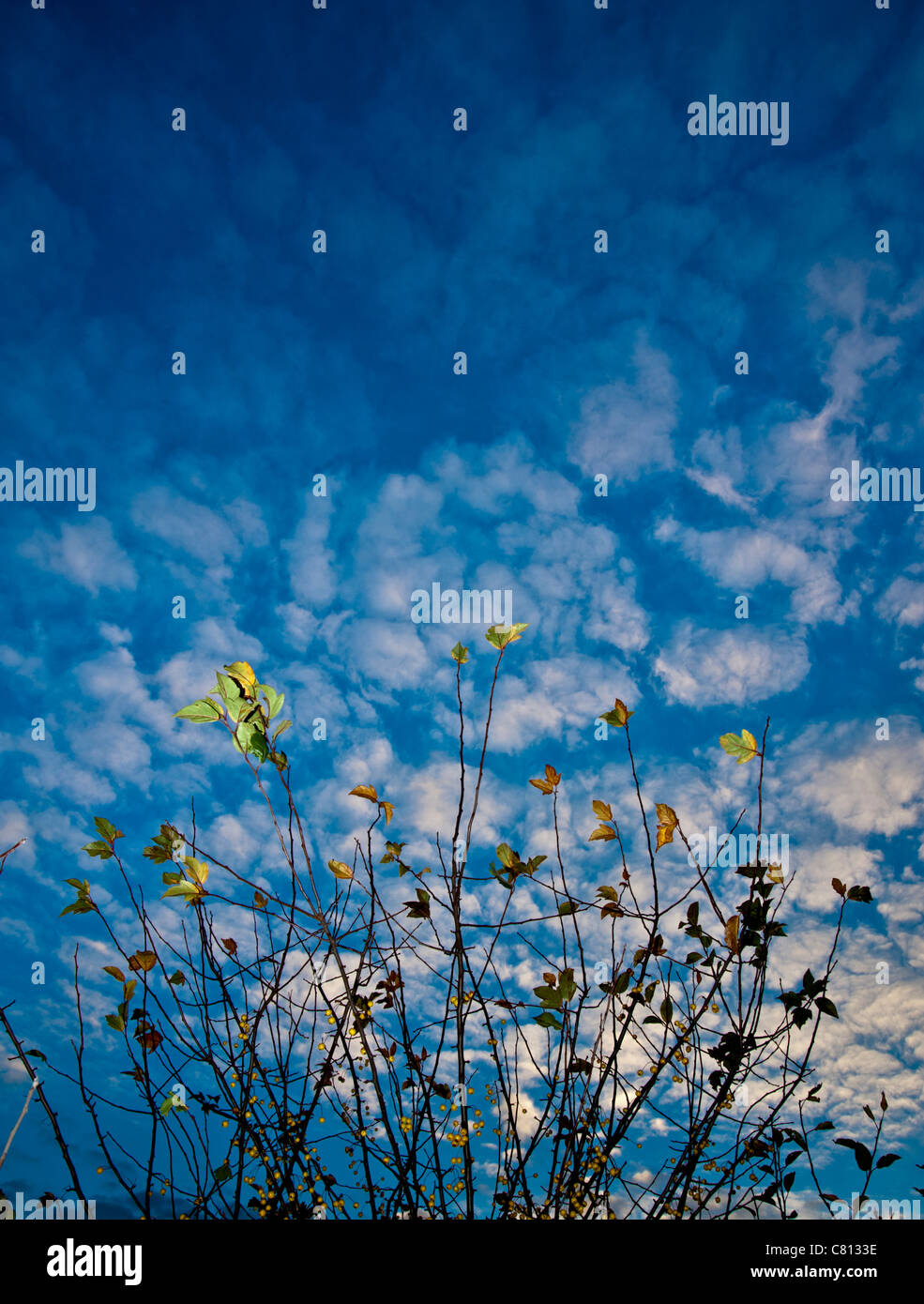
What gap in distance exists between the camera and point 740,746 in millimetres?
2053

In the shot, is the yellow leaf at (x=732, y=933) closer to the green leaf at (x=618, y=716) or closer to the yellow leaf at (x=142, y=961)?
the green leaf at (x=618, y=716)

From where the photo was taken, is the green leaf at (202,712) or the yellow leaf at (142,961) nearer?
the green leaf at (202,712)

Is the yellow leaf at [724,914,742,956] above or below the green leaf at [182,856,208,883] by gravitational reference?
below

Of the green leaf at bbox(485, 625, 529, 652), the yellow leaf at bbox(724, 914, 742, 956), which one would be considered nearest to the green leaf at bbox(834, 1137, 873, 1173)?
the yellow leaf at bbox(724, 914, 742, 956)

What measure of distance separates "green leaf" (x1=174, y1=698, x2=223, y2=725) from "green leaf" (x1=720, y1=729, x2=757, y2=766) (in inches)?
56.0

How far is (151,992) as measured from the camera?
6.97 feet

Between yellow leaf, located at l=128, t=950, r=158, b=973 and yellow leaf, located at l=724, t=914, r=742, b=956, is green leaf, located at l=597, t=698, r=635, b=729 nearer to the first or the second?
yellow leaf, located at l=724, t=914, r=742, b=956

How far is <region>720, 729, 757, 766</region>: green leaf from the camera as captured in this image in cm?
204

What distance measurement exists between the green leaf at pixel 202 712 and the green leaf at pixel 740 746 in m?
1.42

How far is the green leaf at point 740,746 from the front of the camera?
2.04m

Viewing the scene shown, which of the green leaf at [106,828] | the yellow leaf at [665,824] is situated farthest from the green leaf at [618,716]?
the green leaf at [106,828]

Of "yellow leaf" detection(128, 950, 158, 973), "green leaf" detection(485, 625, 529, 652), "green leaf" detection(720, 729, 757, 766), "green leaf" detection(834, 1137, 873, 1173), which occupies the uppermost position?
"green leaf" detection(485, 625, 529, 652)

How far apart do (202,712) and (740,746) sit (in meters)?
1.52

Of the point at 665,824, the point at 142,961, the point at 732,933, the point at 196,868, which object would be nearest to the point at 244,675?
the point at 196,868
